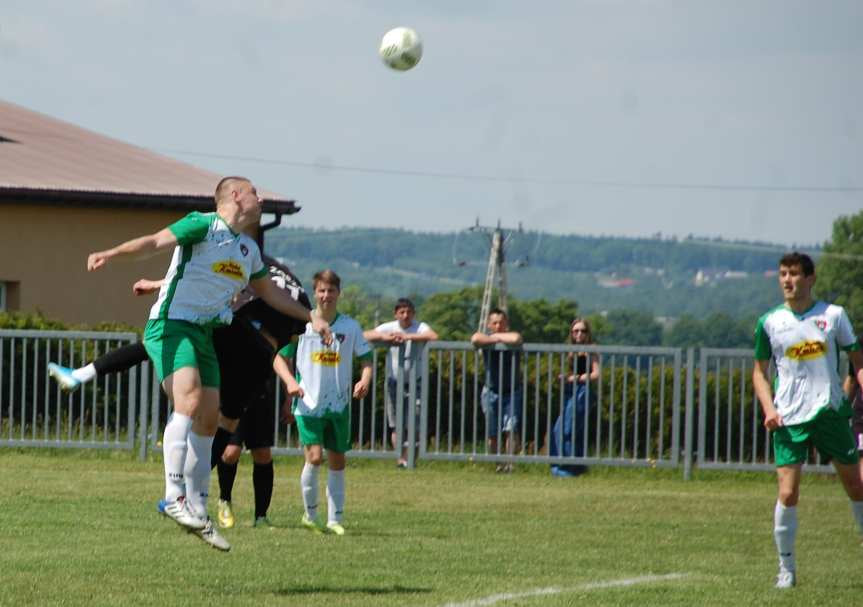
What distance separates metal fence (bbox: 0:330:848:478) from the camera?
1833cm

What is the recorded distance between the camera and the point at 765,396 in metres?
10.0

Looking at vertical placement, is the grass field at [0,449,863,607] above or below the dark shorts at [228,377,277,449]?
below

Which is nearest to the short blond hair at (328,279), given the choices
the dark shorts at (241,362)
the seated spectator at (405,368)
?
the dark shorts at (241,362)

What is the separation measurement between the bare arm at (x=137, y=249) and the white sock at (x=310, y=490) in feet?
12.2

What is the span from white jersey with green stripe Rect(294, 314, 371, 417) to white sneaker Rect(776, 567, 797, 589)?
12.6 ft

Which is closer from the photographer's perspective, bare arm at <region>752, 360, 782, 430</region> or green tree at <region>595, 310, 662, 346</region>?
bare arm at <region>752, 360, 782, 430</region>

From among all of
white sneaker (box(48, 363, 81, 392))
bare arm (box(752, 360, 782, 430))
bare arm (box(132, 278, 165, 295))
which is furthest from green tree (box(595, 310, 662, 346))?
bare arm (box(132, 278, 165, 295))

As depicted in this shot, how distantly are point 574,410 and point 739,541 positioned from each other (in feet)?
19.2

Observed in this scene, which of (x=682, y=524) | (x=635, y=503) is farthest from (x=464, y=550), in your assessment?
(x=635, y=503)

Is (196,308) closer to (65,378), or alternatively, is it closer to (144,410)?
(65,378)

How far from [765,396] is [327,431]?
3750 mm

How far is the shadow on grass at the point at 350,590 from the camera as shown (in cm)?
895

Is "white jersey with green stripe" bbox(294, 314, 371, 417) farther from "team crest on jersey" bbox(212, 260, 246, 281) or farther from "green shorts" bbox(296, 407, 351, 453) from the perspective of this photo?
"team crest on jersey" bbox(212, 260, 246, 281)

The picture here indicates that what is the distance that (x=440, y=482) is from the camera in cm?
1733
